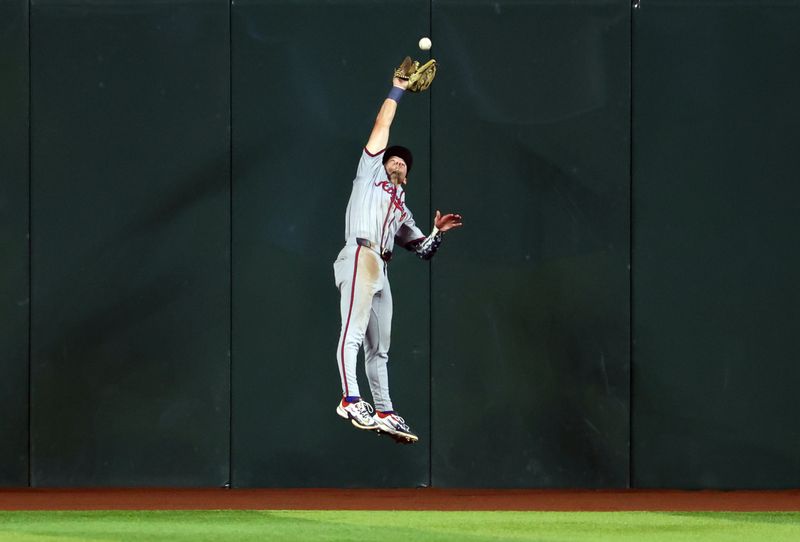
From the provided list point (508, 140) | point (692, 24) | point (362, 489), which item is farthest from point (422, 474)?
point (692, 24)

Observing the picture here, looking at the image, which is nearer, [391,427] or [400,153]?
[391,427]

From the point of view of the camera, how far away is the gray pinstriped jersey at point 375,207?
1061cm

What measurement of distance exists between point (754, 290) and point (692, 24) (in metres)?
2.41

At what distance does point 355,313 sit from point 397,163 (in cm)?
134

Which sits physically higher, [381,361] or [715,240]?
[715,240]

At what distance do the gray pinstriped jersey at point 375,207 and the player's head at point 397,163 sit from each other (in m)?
0.12

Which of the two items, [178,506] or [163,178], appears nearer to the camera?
[178,506]

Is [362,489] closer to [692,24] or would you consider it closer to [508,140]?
[508,140]

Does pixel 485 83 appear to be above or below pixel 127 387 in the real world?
above

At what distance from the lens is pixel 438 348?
12.2 m

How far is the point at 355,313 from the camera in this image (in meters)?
Answer: 10.6

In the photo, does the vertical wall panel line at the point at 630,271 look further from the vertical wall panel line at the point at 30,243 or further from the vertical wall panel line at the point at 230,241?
the vertical wall panel line at the point at 30,243

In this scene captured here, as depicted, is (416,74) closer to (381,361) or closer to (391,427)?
(381,361)

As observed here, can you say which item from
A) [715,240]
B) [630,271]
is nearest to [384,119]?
[630,271]
